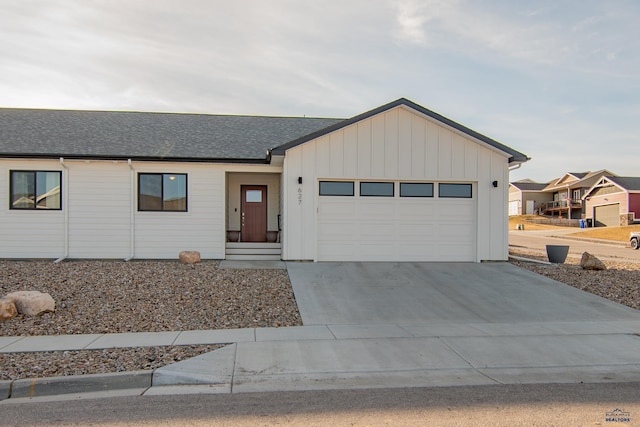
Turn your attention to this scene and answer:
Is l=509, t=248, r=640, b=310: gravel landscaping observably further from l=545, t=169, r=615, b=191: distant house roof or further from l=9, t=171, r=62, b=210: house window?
l=545, t=169, r=615, b=191: distant house roof

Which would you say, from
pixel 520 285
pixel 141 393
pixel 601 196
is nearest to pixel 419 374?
pixel 141 393

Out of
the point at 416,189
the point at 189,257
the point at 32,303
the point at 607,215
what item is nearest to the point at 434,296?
the point at 416,189

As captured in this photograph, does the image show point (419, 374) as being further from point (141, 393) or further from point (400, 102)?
point (400, 102)

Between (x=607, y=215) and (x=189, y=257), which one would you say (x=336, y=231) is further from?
(x=607, y=215)

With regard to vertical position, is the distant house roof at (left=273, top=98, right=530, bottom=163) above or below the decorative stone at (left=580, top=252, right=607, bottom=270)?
above

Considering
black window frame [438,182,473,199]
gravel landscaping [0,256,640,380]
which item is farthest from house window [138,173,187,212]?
black window frame [438,182,473,199]

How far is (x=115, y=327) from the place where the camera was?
7879 mm

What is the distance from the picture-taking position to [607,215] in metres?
50.7

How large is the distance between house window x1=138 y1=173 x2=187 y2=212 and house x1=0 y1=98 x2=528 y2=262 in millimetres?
31

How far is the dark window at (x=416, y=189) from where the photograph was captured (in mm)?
14211

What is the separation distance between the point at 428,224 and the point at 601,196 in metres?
46.9

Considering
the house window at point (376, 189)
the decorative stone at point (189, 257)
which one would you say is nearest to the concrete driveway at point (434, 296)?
the house window at point (376, 189)

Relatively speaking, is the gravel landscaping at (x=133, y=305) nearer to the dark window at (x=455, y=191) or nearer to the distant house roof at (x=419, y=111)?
the distant house roof at (x=419, y=111)

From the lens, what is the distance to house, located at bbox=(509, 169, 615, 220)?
2355 inches
